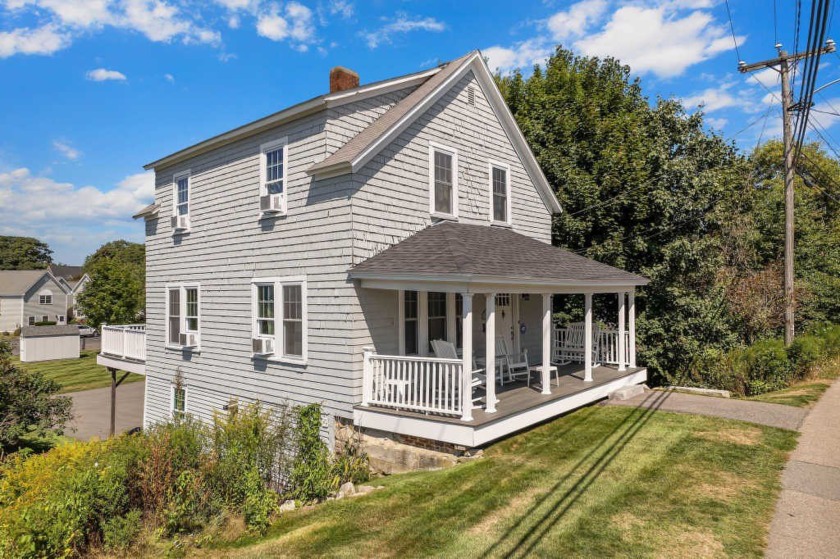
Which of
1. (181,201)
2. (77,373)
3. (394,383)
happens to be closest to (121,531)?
(394,383)

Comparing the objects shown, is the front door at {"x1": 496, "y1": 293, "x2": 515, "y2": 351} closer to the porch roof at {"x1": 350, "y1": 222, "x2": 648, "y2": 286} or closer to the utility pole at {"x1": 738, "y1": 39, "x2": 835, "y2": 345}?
the porch roof at {"x1": 350, "y1": 222, "x2": 648, "y2": 286}

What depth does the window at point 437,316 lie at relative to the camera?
1129 cm

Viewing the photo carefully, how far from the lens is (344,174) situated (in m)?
9.80

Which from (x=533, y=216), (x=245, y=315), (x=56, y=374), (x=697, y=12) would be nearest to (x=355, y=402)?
(x=245, y=315)

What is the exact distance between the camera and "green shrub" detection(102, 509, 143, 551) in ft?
A: 19.6

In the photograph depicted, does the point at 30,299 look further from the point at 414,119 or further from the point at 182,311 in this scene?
the point at 414,119

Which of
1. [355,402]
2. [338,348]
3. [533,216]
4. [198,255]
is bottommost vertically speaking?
[355,402]

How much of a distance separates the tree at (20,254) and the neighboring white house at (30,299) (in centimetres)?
3358

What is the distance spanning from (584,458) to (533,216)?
28.6ft

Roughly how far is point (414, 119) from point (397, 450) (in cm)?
714

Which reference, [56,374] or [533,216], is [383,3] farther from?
[56,374]

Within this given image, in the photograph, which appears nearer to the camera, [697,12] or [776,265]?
[697,12]

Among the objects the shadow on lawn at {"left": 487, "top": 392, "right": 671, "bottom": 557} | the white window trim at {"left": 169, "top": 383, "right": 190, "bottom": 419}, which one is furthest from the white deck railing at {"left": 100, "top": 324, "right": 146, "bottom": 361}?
the shadow on lawn at {"left": 487, "top": 392, "right": 671, "bottom": 557}

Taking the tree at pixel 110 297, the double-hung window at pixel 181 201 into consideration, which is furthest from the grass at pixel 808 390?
the tree at pixel 110 297
